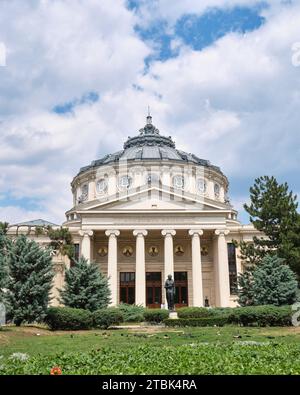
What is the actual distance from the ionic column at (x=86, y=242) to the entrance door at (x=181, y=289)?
1106cm

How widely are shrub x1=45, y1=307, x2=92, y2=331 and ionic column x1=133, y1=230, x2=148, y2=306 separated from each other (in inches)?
795

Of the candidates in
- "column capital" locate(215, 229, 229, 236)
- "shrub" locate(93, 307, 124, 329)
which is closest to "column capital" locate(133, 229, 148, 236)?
"column capital" locate(215, 229, 229, 236)

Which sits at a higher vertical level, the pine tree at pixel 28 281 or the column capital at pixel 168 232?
the column capital at pixel 168 232

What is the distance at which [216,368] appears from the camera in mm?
7914

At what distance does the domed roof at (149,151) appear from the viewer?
63.5 meters

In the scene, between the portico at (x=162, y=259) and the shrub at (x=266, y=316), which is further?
the portico at (x=162, y=259)

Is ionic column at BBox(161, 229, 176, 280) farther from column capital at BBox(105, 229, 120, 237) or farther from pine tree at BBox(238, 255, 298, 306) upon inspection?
pine tree at BBox(238, 255, 298, 306)

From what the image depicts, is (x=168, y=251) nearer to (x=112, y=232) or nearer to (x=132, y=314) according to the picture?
(x=112, y=232)

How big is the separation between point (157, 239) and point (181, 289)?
6425mm

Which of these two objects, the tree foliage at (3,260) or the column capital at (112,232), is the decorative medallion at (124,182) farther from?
the tree foliage at (3,260)

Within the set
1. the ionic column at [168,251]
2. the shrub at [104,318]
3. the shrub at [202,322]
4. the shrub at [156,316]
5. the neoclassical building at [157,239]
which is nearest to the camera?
the shrub at [104,318]

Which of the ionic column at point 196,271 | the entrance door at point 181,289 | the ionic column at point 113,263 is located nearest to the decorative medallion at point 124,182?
the ionic column at point 113,263

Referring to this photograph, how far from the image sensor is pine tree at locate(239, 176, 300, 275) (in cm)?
3519
